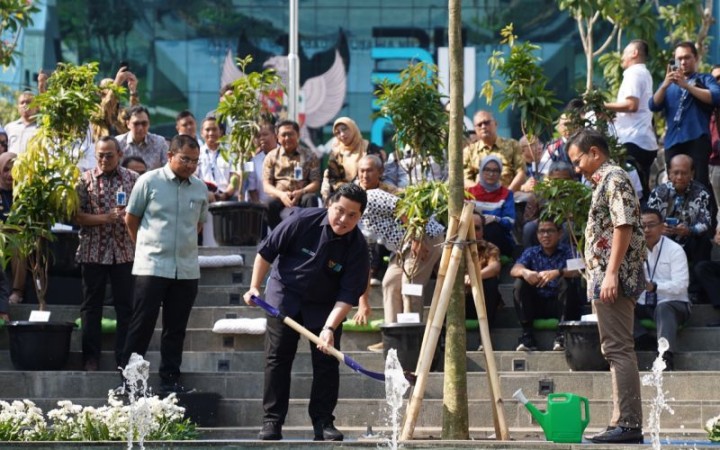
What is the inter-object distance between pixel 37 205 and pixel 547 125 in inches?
209

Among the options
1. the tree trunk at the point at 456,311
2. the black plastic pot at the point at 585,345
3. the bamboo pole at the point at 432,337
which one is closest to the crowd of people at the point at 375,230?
the black plastic pot at the point at 585,345

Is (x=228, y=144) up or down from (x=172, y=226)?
up

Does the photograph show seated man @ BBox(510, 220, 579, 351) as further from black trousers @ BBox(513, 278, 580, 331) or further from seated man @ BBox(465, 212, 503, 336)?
seated man @ BBox(465, 212, 503, 336)

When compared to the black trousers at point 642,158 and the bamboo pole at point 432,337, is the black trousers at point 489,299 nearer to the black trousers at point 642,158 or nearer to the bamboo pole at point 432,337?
the black trousers at point 642,158

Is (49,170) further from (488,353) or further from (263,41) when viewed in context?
(263,41)

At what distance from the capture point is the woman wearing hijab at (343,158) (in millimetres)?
14211

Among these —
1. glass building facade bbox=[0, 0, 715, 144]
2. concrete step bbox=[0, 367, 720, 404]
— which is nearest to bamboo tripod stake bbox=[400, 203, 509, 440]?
concrete step bbox=[0, 367, 720, 404]

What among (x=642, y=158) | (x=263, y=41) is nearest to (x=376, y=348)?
(x=642, y=158)

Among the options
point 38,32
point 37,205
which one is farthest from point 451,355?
point 38,32

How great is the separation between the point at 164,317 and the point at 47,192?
201 cm

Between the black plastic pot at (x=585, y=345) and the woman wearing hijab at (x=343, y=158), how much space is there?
340cm

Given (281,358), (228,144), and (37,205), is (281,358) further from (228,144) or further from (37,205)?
(228,144)

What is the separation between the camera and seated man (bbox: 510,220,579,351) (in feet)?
40.4

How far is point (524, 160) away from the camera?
50.5 feet
